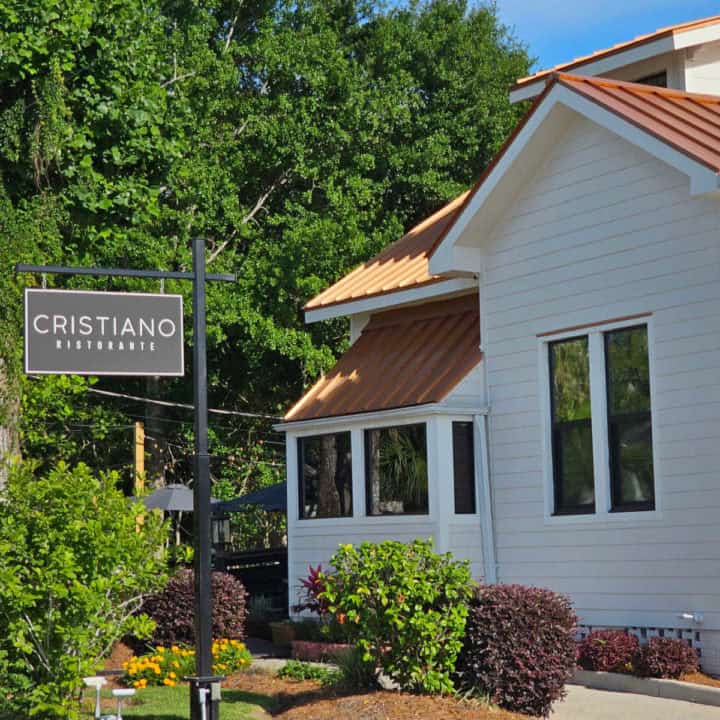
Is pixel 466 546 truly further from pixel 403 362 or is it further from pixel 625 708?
pixel 625 708

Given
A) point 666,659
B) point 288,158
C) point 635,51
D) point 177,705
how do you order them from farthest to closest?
point 288,158 < point 635,51 < point 666,659 < point 177,705

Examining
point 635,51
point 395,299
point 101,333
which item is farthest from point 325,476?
point 101,333

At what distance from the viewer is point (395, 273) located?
19562 millimetres

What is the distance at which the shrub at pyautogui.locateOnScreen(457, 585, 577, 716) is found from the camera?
38.1 ft

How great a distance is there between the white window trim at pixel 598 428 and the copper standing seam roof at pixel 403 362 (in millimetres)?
1330

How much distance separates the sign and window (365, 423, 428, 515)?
23.0ft

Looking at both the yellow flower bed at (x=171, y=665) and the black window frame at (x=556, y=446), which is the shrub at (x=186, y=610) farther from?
the black window frame at (x=556, y=446)

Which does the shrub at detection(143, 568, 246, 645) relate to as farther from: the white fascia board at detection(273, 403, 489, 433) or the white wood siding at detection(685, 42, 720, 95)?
the white wood siding at detection(685, 42, 720, 95)

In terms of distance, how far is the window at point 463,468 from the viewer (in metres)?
16.7

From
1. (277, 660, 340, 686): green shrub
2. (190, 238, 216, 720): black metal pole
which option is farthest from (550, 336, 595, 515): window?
(190, 238, 216, 720): black metal pole

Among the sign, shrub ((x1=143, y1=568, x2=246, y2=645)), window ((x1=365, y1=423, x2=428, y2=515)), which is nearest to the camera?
the sign

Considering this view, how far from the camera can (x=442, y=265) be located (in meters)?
16.8

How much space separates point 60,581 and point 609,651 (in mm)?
5992

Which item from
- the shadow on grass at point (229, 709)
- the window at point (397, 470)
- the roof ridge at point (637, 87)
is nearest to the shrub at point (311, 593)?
the window at point (397, 470)
